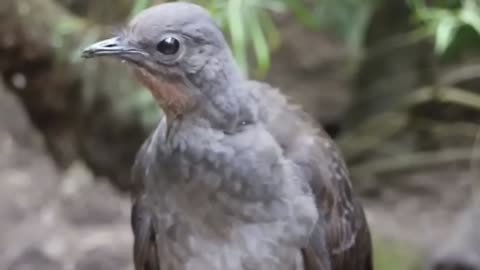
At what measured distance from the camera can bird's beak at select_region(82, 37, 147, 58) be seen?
164cm

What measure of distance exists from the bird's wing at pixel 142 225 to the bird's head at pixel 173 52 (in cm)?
27

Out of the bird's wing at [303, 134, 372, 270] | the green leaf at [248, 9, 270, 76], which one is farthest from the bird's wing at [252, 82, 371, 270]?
the green leaf at [248, 9, 270, 76]

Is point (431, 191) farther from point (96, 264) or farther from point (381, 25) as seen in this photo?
point (96, 264)

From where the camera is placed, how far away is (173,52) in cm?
165

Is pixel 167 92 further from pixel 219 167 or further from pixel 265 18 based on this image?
pixel 265 18

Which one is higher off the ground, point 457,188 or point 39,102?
point 39,102

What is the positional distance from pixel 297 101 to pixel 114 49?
1.84 meters

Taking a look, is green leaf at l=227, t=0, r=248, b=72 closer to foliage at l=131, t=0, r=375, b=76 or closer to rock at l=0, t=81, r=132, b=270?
foliage at l=131, t=0, r=375, b=76

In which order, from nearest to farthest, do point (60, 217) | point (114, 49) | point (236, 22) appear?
point (114, 49)
point (236, 22)
point (60, 217)

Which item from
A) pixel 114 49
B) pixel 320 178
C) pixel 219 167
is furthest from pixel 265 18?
pixel 114 49

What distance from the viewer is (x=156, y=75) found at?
1.65m

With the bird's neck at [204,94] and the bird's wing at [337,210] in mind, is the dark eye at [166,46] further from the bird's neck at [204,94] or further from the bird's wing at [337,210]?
the bird's wing at [337,210]

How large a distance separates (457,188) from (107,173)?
1.15 meters

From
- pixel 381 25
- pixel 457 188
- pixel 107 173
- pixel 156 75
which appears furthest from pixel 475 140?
pixel 156 75
